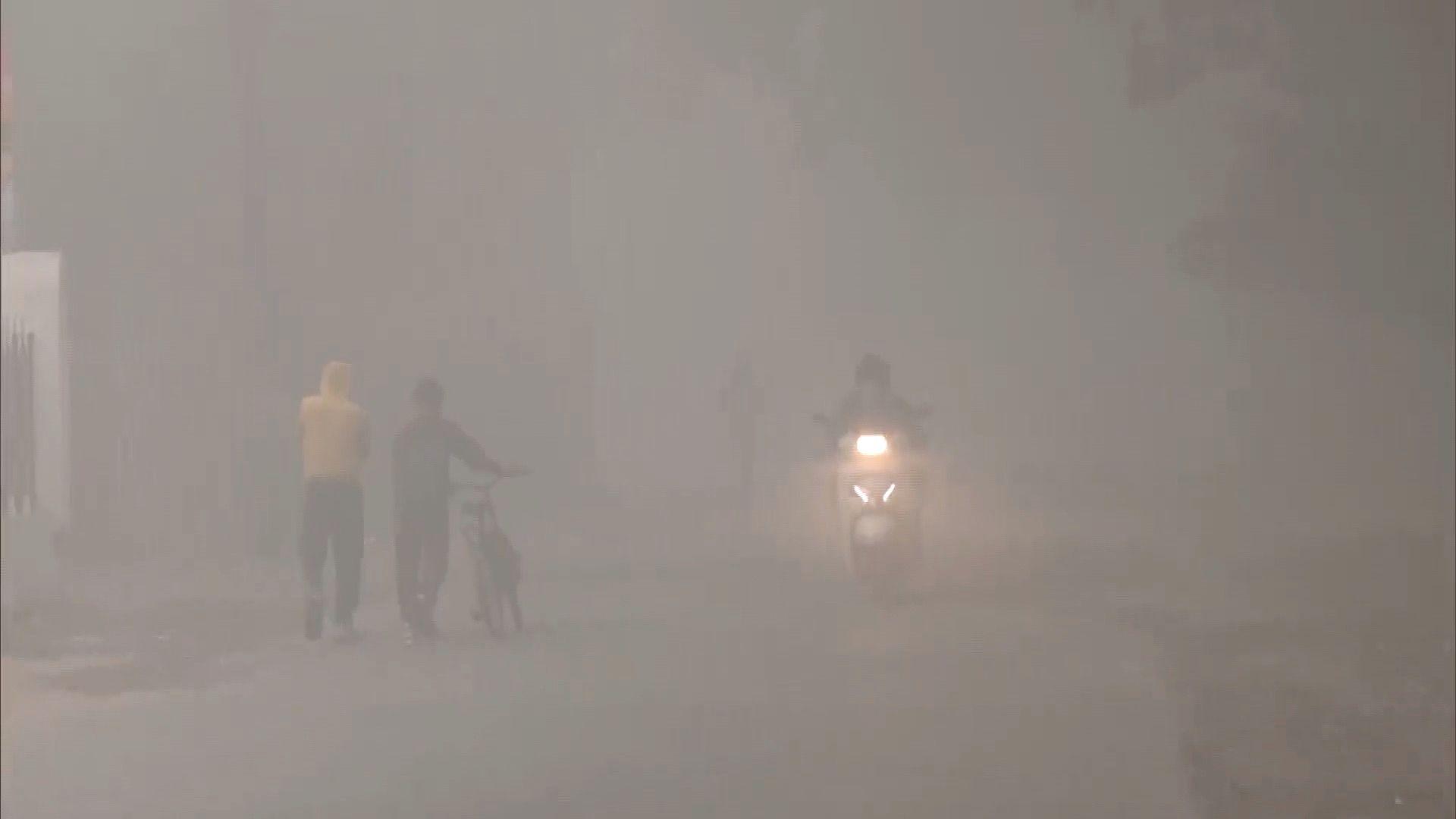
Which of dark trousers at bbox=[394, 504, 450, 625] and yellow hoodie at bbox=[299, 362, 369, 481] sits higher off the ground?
yellow hoodie at bbox=[299, 362, 369, 481]

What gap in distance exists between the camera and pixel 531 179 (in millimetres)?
1406

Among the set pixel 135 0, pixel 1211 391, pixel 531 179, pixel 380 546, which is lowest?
pixel 380 546

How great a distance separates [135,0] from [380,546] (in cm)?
78

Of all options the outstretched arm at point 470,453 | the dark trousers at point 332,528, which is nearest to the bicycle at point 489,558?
the outstretched arm at point 470,453

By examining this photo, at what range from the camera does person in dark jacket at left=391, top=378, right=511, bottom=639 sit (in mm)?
1409

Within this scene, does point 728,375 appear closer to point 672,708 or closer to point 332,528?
point 672,708

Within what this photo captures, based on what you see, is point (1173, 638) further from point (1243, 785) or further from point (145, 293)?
point (145, 293)

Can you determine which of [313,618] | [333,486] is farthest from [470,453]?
[313,618]

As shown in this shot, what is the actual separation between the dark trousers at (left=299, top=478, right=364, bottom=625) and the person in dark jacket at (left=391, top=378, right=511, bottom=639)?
50mm

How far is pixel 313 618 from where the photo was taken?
143 cm

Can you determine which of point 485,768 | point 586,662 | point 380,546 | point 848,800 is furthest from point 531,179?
point 848,800

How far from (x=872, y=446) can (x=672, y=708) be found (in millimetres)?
421

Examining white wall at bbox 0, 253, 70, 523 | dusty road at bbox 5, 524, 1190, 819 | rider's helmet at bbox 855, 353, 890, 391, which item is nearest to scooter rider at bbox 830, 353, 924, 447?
rider's helmet at bbox 855, 353, 890, 391

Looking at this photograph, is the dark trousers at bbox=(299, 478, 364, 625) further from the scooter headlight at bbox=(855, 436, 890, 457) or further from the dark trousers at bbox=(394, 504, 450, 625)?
the scooter headlight at bbox=(855, 436, 890, 457)
